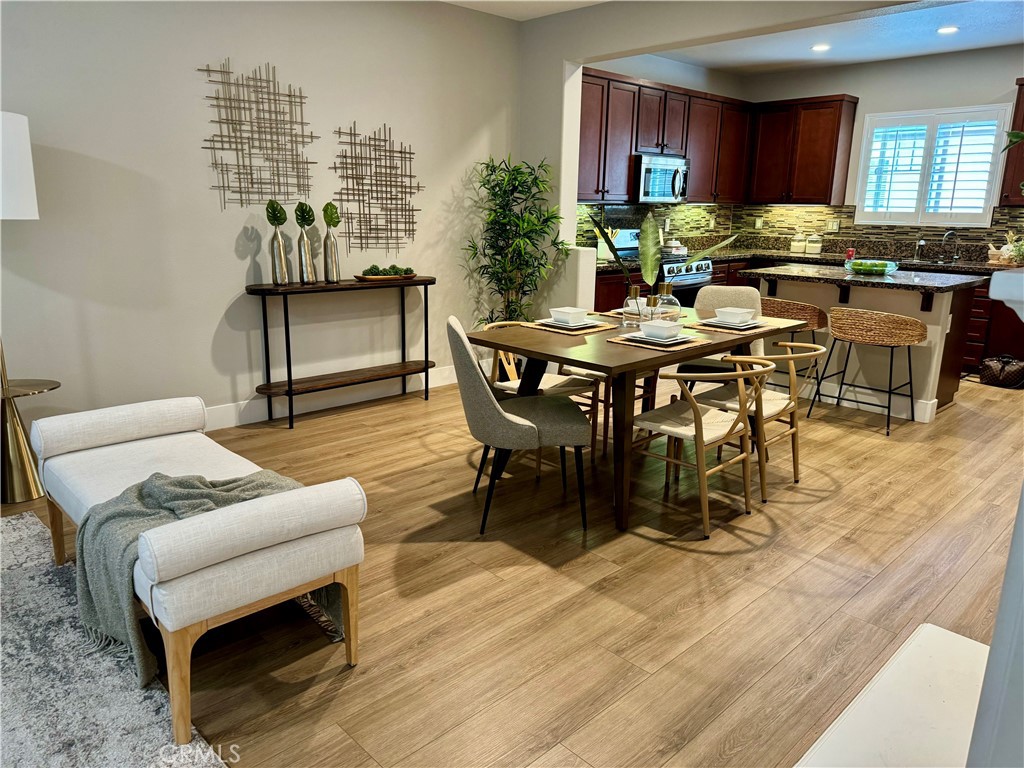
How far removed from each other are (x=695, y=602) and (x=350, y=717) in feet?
4.22

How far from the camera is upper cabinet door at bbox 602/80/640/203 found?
6.25 m

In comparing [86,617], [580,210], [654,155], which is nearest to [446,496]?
[86,617]

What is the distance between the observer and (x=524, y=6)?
17.1ft

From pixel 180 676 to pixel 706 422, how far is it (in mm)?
2300

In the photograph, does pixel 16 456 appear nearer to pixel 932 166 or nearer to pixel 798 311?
pixel 798 311

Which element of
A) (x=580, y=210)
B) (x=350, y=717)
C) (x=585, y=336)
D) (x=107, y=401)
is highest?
(x=580, y=210)

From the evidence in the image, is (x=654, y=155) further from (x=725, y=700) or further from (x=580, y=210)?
(x=725, y=700)

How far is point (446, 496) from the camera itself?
3523 mm

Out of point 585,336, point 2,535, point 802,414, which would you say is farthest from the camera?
point 802,414

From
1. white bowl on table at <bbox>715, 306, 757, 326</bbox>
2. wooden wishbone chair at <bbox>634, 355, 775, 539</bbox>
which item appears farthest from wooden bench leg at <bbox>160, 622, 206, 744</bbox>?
white bowl on table at <bbox>715, 306, 757, 326</bbox>

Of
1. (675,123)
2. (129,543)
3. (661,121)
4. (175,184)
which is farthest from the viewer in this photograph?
(675,123)

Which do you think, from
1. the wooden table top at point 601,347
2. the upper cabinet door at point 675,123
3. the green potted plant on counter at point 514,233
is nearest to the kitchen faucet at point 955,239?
the upper cabinet door at point 675,123

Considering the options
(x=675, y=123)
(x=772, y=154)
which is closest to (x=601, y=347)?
(x=675, y=123)

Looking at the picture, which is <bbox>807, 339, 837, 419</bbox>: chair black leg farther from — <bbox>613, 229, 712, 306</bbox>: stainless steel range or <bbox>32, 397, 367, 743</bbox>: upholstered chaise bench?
<bbox>32, 397, 367, 743</bbox>: upholstered chaise bench
